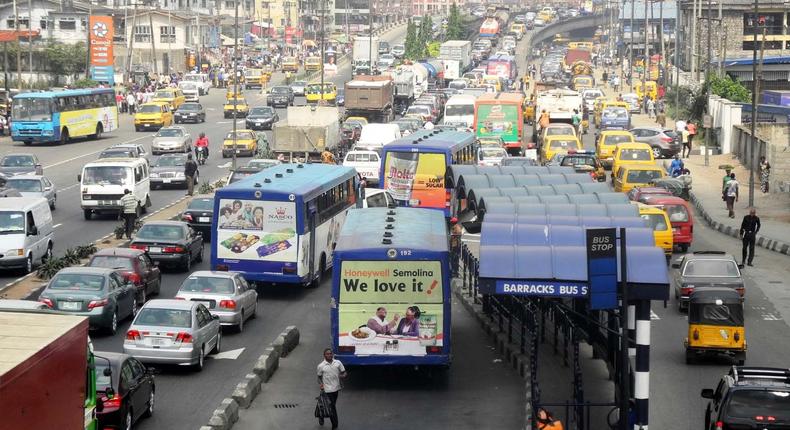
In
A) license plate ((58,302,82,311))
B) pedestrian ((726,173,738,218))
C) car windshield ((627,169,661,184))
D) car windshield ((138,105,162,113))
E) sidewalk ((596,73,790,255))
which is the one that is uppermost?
car windshield ((138,105,162,113))

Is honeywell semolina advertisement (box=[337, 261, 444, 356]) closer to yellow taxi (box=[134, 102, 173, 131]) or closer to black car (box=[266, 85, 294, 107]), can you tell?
yellow taxi (box=[134, 102, 173, 131])

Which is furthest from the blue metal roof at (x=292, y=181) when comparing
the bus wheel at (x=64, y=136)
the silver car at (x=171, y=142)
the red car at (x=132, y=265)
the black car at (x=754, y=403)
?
the bus wheel at (x=64, y=136)

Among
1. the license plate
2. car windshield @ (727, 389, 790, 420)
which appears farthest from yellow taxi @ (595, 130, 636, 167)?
car windshield @ (727, 389, 790, 420)

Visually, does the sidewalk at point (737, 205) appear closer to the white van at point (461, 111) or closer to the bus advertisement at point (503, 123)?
the bus advertisement at point (503, 123)

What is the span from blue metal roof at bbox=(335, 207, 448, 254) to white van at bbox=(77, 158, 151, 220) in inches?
674

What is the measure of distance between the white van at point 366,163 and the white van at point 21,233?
64.6ft

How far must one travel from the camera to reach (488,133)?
2576 inches

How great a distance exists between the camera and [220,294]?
28.7m

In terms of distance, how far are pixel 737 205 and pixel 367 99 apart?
3228 cm

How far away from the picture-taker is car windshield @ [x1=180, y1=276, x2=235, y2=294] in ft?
94.1

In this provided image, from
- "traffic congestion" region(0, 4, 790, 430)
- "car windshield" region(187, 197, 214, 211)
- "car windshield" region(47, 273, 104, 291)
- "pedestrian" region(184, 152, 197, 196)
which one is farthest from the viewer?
"pedestrian" region(184, 152, 197, 196)

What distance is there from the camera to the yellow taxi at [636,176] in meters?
47.7

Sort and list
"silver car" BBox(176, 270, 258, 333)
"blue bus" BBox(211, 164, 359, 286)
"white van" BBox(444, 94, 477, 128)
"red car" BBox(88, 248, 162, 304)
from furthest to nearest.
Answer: "white van" BBox(444, 94, 477, 128) < "blue bus" BBox(211, 164, 359, 286) < "red car" BBox(88, 248, 162, 304) < "silver car" BBox(176, 270, 258, 333)

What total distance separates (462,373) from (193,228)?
56.3ft
